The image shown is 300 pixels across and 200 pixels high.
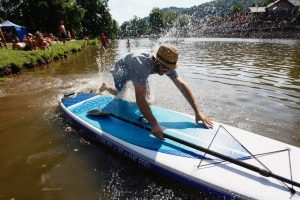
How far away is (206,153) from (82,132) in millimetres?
3355

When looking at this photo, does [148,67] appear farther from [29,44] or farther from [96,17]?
[96,17]

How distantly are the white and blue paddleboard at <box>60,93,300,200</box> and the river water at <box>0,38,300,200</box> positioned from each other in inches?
15.9

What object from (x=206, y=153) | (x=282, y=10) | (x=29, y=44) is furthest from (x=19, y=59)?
(x=282, y=10)

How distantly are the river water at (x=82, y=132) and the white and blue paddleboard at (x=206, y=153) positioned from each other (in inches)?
15.9

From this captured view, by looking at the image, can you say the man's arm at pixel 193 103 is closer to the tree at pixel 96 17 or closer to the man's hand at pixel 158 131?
the man's hand at pixel 158 131

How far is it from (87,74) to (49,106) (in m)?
6.03

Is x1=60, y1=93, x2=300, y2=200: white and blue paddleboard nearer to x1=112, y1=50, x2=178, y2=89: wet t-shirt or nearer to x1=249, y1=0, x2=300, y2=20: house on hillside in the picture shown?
x1=112, y1=50, x2=178, y2=89: wet t-shirt

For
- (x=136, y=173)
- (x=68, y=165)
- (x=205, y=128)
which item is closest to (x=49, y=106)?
(x=68, y=165)

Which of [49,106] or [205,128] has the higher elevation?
[205,128]

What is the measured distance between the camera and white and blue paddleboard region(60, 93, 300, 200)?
3.64 metres

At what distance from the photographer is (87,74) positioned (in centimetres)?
1455

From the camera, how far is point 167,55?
14.0 feet

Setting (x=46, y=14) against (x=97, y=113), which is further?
(x=46, y=14)

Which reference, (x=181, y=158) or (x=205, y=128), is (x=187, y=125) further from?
(x=181, y=158)
